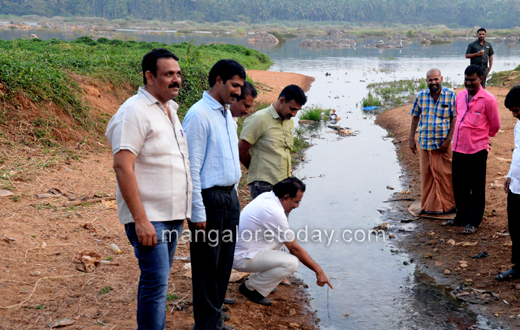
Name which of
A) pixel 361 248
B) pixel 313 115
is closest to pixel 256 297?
pixel 361 248

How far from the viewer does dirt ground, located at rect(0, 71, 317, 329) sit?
11.1ft

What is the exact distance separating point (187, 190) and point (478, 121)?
3900mm

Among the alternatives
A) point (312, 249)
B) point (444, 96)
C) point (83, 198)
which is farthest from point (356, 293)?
point (83, 198)

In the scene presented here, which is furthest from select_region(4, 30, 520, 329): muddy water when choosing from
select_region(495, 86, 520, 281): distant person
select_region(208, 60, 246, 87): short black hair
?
select_region(208, 60, 246, 87): short black hair

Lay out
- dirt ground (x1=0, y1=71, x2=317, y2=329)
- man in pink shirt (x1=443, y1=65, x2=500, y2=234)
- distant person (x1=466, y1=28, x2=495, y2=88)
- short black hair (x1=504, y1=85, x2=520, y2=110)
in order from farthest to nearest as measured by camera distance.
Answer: distant person (x1=466, y1=28, x2=495, y2=88) → man in pink shirt (x1=443, y1=65, x2=500, y2=234) → short black hair (x1=504, y1=85, x2=520, y2=110) → dirt ground (x1=0, y1=71, x2=317, y2=329)

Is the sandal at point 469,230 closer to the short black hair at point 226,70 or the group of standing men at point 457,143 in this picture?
Answer: the group of standing men at point 457,143

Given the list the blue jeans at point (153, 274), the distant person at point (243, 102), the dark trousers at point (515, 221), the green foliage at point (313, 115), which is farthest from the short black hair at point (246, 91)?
the green foliage at point (313, 115)

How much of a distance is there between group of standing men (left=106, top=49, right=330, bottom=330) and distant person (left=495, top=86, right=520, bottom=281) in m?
1.81

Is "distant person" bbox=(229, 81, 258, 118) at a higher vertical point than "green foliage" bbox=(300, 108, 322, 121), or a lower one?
higher

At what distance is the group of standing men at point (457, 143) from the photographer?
5.24m

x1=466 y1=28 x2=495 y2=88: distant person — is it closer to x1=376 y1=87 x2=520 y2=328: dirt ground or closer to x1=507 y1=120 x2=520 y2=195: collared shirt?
x1=376 y1=87 x2=520 y2=328: dirt ground

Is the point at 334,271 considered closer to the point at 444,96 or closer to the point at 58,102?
the point at 444,96

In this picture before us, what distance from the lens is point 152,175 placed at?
2424 millimetres

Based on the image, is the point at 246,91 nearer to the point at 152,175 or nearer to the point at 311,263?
the point at 311,263
